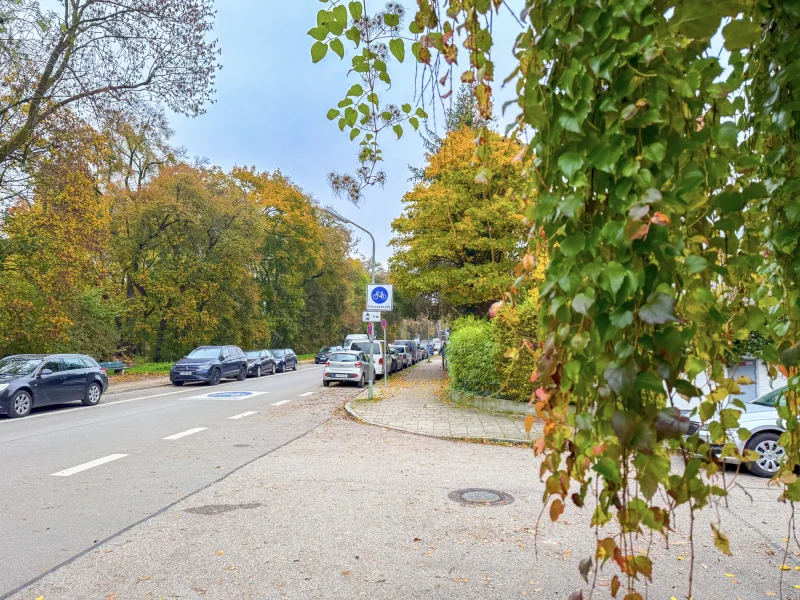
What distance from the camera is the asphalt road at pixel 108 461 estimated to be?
4.83 meters

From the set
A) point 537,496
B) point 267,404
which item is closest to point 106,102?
point 267,404

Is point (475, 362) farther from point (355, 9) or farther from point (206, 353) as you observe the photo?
point (206, 353)

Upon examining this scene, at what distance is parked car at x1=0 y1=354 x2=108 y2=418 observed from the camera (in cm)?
1280

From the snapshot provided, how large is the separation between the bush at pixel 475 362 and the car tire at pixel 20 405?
11058 mm

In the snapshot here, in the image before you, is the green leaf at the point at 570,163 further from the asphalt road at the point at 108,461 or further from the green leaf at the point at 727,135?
the asphalt road at the point at 108,461

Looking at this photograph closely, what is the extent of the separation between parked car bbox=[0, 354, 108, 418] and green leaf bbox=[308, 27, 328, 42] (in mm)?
14192

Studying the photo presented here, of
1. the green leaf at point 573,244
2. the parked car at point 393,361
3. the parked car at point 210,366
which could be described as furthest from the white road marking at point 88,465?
the parked car at point 393,361

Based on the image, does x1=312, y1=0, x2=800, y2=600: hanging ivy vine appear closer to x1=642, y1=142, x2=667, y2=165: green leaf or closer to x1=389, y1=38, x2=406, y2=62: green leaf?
x1=642, y1=142, x2=667, y2=165: green leaf

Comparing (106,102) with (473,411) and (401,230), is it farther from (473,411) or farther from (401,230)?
(473,411)

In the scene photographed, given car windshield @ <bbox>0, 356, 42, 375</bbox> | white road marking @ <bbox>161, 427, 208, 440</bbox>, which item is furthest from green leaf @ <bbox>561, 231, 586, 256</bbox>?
car windshield @ <bbox>0, 356, 42, 375</bbox>

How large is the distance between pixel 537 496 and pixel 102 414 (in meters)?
11.4

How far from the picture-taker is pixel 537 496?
6.35m

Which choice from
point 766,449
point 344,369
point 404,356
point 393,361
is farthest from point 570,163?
point 404,356

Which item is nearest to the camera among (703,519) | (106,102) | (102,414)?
(703,519)
